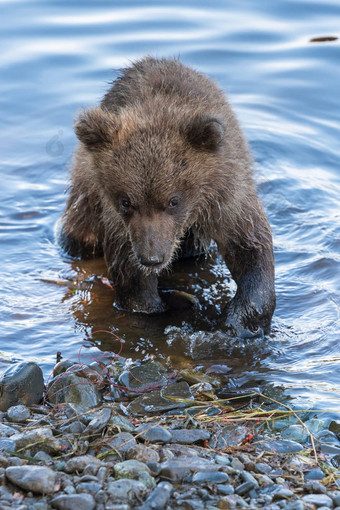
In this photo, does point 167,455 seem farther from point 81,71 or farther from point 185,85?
point 81,71

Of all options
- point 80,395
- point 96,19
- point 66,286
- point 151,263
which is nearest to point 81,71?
point 96,19

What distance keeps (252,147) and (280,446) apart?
623 centimetres

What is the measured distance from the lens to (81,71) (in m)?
12.4

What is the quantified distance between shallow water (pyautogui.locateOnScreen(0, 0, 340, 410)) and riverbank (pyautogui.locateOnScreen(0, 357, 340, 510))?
51 cm

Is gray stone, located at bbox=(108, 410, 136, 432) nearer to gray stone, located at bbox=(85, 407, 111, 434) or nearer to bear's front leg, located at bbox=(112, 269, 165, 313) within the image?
gray stone, located at bbox=(85, 407, 111, 434)

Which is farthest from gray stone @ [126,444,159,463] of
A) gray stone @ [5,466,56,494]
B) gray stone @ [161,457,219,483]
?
gray stone @ [5,466,56,494]

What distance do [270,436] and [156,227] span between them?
172 centimetres

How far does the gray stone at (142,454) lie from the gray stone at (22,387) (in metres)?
1.09

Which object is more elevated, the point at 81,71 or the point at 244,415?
the point at 81,71

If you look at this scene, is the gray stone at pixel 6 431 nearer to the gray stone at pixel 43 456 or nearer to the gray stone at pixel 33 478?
the gray stone at pixel 43 456

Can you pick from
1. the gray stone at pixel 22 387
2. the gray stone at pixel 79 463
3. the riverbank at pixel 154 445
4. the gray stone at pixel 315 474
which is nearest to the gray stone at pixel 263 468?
the riverbank at pixel 154 445

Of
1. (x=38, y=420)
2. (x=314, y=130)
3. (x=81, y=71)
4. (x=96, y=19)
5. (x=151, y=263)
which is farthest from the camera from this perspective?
(x=96, y=19)

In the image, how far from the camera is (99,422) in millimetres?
4750

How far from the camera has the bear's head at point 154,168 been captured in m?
5.90
